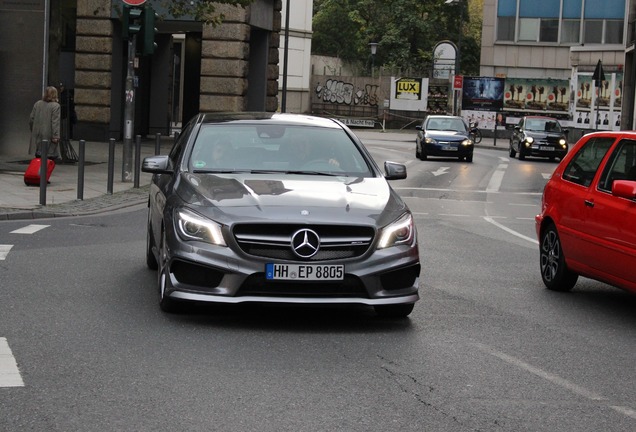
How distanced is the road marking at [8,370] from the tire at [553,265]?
5356mm

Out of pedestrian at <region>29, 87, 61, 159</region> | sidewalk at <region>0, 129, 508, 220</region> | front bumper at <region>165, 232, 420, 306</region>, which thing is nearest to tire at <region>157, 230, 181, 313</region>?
front bumper at <region>165, 232, 420, 306</region>

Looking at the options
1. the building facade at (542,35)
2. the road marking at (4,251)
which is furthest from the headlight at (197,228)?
the building facade at (542,35)

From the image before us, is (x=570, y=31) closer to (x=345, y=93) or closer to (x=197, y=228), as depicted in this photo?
(x=345, y=93)

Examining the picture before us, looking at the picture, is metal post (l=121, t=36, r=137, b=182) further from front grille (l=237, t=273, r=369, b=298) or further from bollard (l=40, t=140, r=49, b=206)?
front grille (l=237, t=273, r=369, b=298)

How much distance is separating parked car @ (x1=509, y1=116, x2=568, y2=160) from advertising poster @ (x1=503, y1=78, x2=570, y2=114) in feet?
82.2

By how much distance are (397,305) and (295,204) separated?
40.7 inches

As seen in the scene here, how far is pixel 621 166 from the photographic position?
10711 millimetres

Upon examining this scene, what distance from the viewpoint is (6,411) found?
6.09 meters

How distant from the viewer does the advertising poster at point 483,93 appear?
6366 centimetres

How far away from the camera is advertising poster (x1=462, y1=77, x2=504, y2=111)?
209 feet

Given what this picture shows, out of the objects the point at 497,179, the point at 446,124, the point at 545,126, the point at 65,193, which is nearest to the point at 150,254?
the point at 65,193

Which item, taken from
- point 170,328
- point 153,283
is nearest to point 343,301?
point 170,328

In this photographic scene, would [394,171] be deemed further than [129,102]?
No

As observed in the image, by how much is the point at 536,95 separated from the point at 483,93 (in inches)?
331
